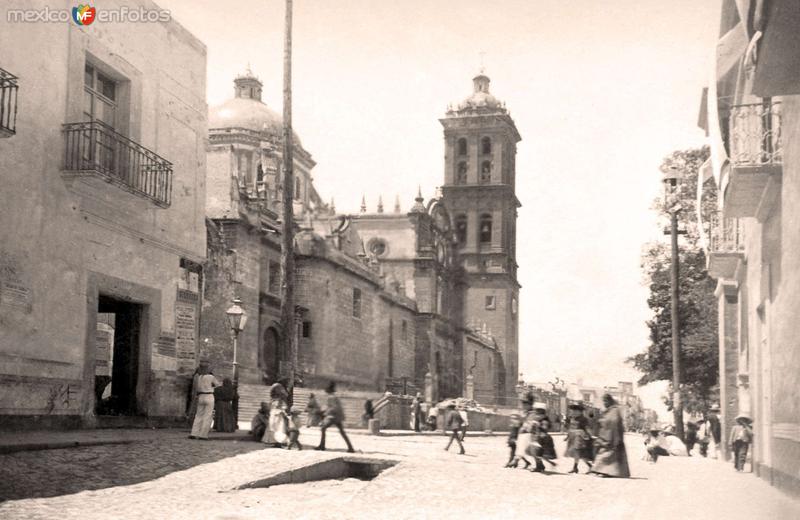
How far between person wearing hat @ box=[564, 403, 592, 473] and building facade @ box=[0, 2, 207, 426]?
20.9 feet

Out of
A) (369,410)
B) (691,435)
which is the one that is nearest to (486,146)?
(691,435)

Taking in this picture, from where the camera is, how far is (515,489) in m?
12.0

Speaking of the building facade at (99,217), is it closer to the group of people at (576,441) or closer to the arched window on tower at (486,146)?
the group of people at (576,441)

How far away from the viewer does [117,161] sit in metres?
14.4

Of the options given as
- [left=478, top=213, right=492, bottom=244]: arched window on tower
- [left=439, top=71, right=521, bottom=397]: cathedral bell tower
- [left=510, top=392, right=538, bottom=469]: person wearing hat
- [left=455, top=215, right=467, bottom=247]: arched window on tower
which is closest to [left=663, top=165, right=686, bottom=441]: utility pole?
[left=510, top=392, right=538, bottom=469]: person wearing hat

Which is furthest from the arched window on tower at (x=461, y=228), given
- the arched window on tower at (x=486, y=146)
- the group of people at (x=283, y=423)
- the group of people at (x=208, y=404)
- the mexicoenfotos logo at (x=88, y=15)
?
the group of people at (x=283, y=423)

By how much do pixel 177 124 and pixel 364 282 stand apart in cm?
2728

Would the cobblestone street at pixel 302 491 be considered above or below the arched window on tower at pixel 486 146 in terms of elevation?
below

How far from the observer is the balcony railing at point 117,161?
13172mm

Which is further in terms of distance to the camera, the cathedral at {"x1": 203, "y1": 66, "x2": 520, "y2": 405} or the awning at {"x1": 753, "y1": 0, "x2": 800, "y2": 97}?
the cathedral at {"x1": 203, "y1": 66, "x2": 520, "y2": 405}

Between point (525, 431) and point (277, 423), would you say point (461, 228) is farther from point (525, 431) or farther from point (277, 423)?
point (277, 423)

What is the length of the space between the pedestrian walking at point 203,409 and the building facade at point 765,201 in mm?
7608

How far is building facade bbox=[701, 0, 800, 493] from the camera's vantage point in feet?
25.5

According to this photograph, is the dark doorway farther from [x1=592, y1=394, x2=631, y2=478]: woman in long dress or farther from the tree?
the tree
